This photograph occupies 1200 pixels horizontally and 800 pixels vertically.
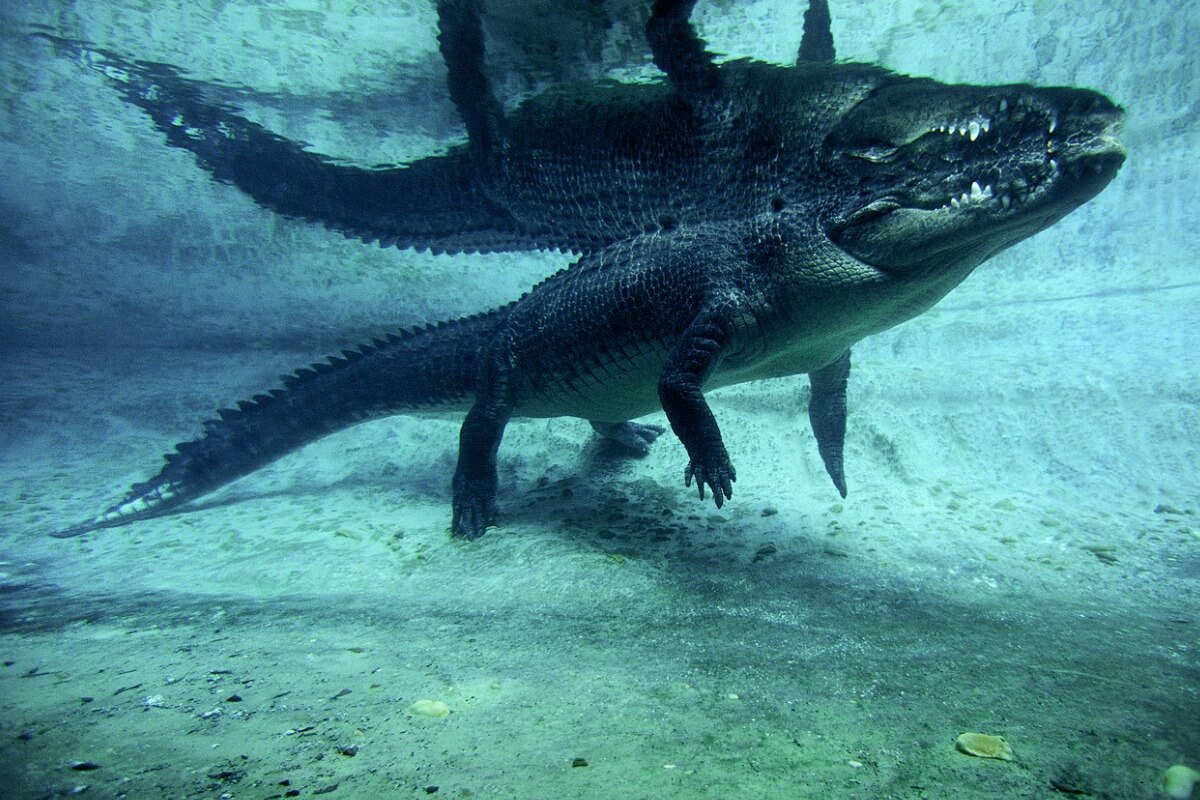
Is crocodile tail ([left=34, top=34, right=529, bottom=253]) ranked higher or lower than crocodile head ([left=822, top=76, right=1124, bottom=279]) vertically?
higher

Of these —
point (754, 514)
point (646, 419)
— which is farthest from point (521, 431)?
point (754, 514)

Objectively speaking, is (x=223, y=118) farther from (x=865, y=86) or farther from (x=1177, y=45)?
(x=1177, y=45)

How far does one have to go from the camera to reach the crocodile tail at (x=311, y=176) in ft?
20.3

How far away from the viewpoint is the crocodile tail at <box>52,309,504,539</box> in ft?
15.9

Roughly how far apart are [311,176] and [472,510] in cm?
636

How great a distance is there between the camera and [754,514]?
13.1 feet

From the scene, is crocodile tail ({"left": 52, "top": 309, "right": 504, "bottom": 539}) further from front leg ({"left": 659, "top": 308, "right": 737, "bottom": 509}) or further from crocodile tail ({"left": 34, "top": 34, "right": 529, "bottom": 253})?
front leg ({"left": 659, "top": 308, "right": 737, "bottom": 509})

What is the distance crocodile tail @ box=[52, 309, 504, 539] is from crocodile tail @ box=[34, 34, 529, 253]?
64.3 inches

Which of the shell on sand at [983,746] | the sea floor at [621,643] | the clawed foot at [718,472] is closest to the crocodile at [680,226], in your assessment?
the clawed foot at [718,472]

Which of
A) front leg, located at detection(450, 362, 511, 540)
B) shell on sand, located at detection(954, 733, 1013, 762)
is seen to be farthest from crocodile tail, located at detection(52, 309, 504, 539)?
shell on sand, located at detection(954, 733, 1013, 762)

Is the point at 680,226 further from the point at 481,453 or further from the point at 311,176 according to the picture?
the point at 311,176

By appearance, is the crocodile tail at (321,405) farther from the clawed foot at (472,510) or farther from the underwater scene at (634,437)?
the clawed foot at (472,510)

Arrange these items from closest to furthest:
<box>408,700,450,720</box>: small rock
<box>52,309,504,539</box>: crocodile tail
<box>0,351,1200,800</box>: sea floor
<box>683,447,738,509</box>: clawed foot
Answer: <box>0,351,1200,800</box>: sea floor → <box>408,700,450,720</box>: small rock → <box>683,447,738,509</box>: clawed foot → <box>52,309,504,539</box>: crocodile tail

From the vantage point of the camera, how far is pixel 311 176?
7770 millimetres
